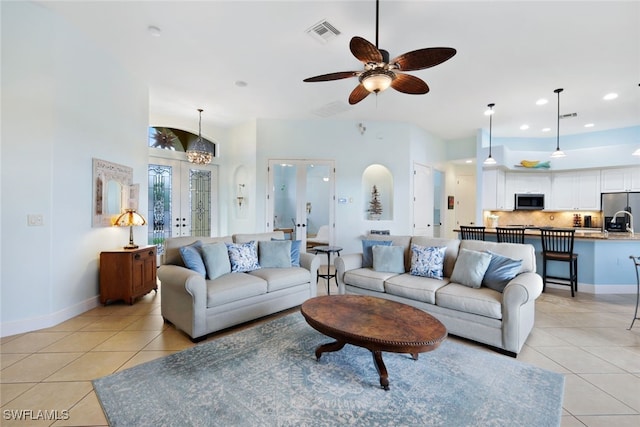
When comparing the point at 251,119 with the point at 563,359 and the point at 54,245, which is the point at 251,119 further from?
the point at 563,359

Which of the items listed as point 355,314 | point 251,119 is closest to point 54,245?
point 355,314

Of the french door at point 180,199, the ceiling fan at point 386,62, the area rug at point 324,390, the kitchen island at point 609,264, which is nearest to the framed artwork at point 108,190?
the french door at point 180,199

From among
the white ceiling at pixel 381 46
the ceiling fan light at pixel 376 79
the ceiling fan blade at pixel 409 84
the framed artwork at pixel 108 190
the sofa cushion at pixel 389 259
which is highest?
the white ceiling at pixel 381 46

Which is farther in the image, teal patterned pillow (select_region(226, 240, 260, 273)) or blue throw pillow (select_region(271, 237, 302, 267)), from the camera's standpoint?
blue throw pillow (select_region(271, 237, 302, 267))

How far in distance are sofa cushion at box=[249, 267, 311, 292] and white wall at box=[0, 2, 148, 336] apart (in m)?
2.10

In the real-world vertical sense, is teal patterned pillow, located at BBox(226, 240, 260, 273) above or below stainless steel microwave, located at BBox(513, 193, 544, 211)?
below

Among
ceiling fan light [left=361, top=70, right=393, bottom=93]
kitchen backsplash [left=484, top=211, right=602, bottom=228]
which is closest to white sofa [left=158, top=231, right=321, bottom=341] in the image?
ceiling fan light [left=361, top=70, right=393, bottom=93]

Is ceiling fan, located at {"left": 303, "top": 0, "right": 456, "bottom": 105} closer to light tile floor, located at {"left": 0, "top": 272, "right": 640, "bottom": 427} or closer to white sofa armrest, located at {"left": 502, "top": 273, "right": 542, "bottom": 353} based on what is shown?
white sofa armrest, located at {"left": 502, "top": 273, "right": 542, "bottom": 353}

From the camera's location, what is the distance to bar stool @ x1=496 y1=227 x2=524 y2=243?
14.6ft

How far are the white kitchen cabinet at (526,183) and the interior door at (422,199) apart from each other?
1921 millimetres

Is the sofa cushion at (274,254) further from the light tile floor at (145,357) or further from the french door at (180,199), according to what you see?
the french door at (180,199)

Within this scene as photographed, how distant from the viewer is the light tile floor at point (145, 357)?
177cm

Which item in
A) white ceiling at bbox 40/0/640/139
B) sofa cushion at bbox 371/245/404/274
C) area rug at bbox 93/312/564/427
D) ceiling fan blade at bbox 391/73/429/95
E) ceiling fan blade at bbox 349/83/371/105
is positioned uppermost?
white ceiling at bbox 40/0/640/139

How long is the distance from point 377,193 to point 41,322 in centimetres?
574
